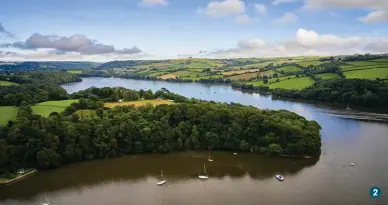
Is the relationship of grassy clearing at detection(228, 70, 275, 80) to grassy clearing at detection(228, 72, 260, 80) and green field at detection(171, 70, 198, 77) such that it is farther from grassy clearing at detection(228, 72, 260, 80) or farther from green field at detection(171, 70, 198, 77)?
green field at detection(171, 70, 198, 77)

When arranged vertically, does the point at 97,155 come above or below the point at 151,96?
below

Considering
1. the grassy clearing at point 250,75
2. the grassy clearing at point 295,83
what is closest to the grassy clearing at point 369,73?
the grassy clearing at point 295,83

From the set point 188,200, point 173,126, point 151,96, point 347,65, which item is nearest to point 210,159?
point 173,126

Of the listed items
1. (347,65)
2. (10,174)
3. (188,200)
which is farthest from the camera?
(347,65)

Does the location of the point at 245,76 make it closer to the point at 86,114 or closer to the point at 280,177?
the point at 86,114

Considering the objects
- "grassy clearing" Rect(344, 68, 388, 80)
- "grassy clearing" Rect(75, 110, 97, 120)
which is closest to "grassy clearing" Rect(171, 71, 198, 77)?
"grassy clearing" Rect(344, 68, 388, 80)

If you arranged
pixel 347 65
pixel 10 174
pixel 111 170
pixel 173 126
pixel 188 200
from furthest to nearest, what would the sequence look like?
pixel 347 65
pixel 173 126
pixel 111 170
pixel 10 174
pixel 188 200

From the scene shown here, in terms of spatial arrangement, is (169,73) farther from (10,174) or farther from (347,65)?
(10,174)
